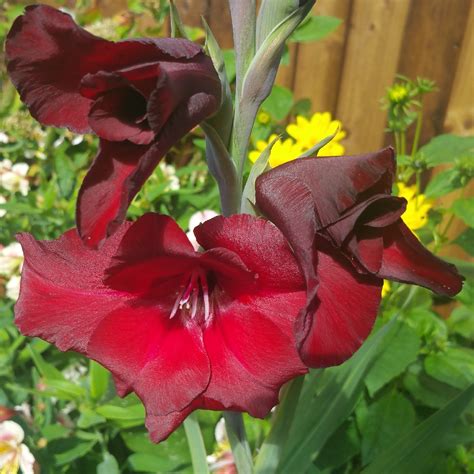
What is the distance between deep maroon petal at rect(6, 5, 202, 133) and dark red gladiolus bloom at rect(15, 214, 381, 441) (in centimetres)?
11

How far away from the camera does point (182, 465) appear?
1.03 m

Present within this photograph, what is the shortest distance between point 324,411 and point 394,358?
21 centimetres

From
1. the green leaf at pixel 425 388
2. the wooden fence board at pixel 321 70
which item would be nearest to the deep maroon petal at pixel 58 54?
the green leaf at pixel 425 388

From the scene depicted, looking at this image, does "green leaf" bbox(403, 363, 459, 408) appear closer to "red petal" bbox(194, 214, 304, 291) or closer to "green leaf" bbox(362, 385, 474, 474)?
"green leaf" bbox(362, 385, 474, 474)

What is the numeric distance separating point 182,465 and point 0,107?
124 cm

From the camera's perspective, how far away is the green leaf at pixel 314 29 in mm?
1510

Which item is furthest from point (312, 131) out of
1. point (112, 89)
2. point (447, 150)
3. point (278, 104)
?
point (112, 89)

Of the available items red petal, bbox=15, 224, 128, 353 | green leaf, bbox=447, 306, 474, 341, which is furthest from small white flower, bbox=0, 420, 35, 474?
green leaf, bbox=447, 306, 474, 341

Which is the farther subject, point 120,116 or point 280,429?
point 280,429

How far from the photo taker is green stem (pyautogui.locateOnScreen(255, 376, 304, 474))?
2.28ft

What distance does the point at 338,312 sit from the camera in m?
0.46

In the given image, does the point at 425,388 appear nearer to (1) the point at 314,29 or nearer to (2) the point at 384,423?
(2) the point at 384,423

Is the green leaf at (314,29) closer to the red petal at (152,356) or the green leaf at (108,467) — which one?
the green leaf at (108,467)

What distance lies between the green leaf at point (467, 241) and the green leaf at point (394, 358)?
18 centimetres
